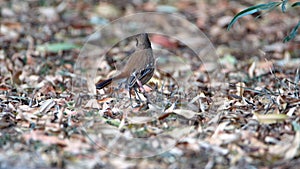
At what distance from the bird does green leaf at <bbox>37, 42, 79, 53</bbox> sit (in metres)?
2.17

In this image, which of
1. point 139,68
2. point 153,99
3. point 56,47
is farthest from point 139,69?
point 56,47

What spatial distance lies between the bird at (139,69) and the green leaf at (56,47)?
7.11 ft

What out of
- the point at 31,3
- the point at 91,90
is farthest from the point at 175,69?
the point at 31,3

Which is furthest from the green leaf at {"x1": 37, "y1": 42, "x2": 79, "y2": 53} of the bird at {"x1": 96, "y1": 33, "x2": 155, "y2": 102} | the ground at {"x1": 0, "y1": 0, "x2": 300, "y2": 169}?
the bird at {"x1": 96, "y1": 33, "x2": 155, "y2": 102}

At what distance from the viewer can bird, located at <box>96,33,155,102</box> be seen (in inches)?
143

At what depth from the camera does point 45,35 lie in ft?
20.7

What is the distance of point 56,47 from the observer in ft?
19.4

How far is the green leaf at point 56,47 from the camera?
5.82 metres

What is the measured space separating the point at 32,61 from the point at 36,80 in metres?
0.62

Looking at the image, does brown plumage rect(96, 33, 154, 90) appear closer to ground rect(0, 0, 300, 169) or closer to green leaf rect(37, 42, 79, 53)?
ground rect(0, 0, 300, 169)

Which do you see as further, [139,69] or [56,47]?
[56,47]

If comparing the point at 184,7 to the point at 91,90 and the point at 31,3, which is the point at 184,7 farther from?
the point at 91,90

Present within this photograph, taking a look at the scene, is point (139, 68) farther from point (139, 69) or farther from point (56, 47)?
point (56, 47)

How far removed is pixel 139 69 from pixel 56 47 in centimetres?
247
